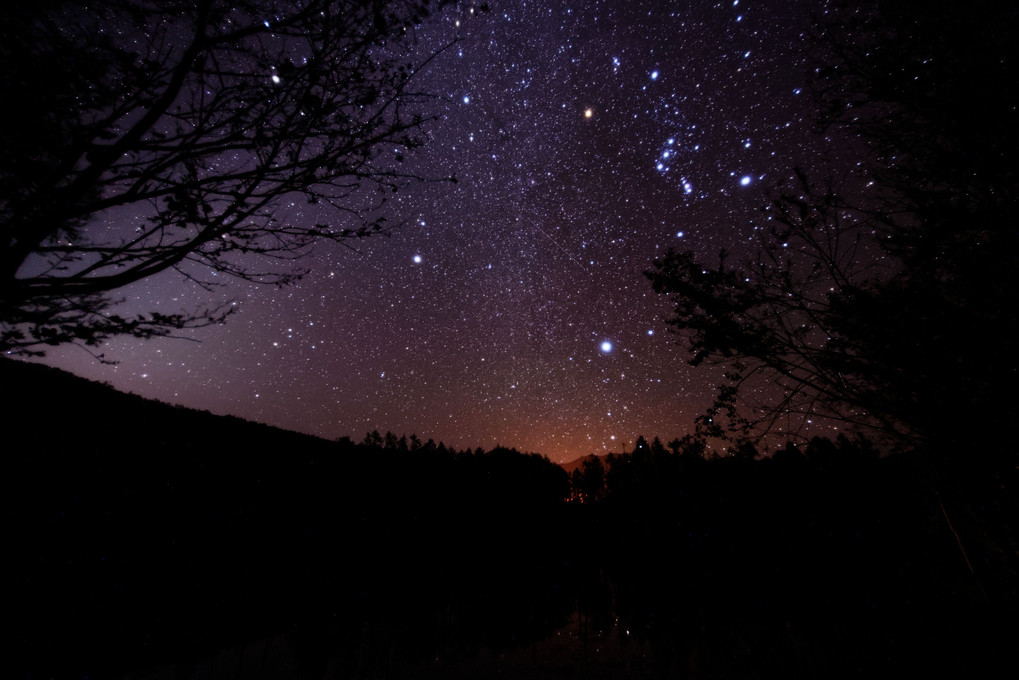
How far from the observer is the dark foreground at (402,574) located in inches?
123

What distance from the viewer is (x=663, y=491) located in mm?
10086

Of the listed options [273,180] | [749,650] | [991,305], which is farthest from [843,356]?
[273,180]

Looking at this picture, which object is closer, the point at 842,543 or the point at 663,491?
the point at 842,543

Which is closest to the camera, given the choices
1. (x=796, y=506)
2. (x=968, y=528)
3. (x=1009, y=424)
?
(x=1009, y=424)

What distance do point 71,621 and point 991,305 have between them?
310 inches

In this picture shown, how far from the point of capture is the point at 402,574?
573 centimetres

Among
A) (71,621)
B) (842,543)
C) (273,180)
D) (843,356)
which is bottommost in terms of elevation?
(71,621)

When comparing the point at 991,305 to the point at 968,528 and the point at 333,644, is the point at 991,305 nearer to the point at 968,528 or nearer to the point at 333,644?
the point at 968,528

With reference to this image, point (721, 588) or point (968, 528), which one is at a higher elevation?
point (968, 528)

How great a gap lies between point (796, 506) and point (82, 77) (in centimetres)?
1166

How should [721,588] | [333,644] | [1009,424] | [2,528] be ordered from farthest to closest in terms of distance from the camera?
[721,588] < [333,644] < [2,528] < [1009,424]

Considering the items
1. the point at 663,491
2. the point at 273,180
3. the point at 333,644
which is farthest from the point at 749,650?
the point at 663,491

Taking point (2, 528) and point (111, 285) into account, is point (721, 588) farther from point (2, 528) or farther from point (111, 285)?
point (2, 528)

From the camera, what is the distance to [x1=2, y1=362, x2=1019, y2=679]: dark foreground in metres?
3.13
